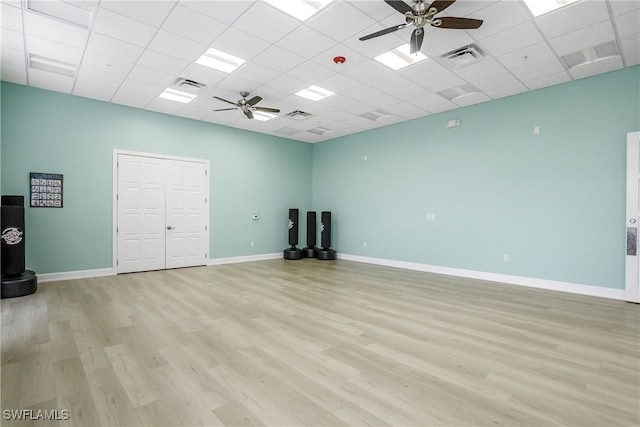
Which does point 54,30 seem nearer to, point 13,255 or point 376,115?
point 13,255

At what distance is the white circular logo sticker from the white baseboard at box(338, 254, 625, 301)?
7125 millimetres

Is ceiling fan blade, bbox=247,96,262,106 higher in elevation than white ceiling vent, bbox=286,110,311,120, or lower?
lower

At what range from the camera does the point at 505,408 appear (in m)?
2.02

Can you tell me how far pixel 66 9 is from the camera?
11.4 feet

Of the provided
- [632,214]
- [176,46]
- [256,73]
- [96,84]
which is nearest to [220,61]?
[256,73]

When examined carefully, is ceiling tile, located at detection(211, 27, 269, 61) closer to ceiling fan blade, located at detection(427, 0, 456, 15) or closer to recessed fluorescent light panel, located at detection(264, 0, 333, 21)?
recessed fluorescent light panel, located at detection(264, 0, 333, 21)

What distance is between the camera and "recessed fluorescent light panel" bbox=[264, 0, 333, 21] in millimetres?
3357

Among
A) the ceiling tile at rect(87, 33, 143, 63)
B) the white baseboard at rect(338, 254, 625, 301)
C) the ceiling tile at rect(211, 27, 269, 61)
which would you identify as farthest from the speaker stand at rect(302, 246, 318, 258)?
the ceiling tile at rect(87, 33, 143, 63)

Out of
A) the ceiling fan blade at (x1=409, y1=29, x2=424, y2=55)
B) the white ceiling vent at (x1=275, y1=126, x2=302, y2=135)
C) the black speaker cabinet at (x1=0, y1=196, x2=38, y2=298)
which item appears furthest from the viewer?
the white ceiling vent at (x1=275, y1=126, x2=302, y2=135)

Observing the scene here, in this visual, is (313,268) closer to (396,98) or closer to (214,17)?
(396,98)

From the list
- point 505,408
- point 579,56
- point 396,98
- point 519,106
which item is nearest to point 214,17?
point 396,98

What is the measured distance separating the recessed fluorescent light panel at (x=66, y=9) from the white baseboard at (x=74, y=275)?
4.46 m

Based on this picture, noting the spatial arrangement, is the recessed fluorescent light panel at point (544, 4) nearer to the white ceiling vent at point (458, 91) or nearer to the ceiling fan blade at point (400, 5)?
the ceiling fan blade at point (400, 5)

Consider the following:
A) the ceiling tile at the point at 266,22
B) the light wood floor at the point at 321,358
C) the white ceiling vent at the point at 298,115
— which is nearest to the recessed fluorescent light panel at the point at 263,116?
the white ceiling vent at the point at 298,115
